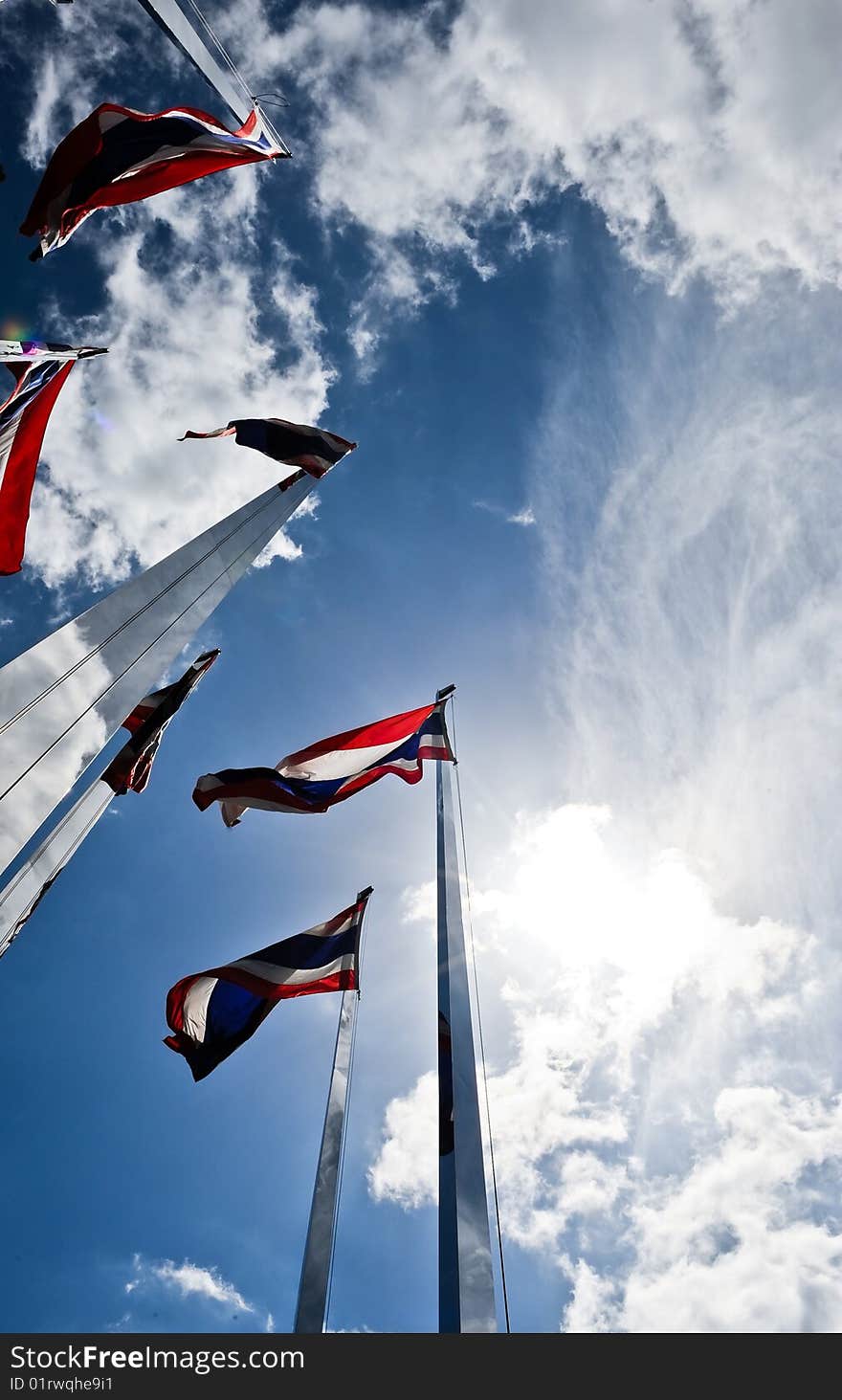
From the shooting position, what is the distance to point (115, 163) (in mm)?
9367

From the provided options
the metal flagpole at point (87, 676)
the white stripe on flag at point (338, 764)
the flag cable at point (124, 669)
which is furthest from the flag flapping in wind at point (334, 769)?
the flag cable at point (124, 669)

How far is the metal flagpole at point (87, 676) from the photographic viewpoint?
5613mm

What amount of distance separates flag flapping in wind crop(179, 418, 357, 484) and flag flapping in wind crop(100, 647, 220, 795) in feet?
13.2

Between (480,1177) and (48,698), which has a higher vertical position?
(48,698)

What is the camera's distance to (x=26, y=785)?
5.62m

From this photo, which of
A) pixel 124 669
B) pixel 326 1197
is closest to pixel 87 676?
pixel 124 669

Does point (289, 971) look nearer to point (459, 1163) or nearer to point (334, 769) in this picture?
point (334, 769)

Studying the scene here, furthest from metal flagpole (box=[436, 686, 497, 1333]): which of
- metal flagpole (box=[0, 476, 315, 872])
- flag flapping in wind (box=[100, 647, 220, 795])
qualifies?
→ flag flapping in wind (box=[100, 647, 220, 795])

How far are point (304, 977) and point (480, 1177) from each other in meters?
4.66

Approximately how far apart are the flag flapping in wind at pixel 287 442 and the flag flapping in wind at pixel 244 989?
331 inches

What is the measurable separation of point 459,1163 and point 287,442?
1165cm
